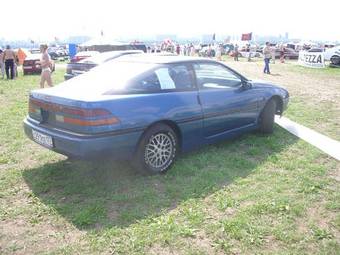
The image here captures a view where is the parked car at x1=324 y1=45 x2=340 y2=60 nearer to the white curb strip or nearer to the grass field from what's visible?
the white curb strip

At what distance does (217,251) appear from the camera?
10.2ft

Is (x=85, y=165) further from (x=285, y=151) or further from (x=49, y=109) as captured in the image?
(x=285, y=151)

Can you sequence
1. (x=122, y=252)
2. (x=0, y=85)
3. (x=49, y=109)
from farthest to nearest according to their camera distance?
(x=0, y=85), (x=49, y=109), (x=122, y=252)

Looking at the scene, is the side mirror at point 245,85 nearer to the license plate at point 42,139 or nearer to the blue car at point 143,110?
the blue car at point 143,110

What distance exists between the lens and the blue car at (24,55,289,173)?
402 centimetres

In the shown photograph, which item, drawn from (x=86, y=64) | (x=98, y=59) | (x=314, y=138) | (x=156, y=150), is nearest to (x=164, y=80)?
(x=156, y=150)

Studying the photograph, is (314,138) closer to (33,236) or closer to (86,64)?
(33,236)

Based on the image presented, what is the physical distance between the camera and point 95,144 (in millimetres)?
3951

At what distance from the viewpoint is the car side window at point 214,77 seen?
5.22 meters

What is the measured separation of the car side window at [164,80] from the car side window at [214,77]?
228mm

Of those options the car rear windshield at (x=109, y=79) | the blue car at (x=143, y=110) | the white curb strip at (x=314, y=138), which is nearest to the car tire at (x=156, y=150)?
the blue car at (x=143, y=110)

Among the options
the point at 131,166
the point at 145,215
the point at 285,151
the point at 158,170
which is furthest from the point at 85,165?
the point at 285,151

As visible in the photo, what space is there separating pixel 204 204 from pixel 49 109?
7.18ft

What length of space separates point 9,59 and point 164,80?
1318 cm
